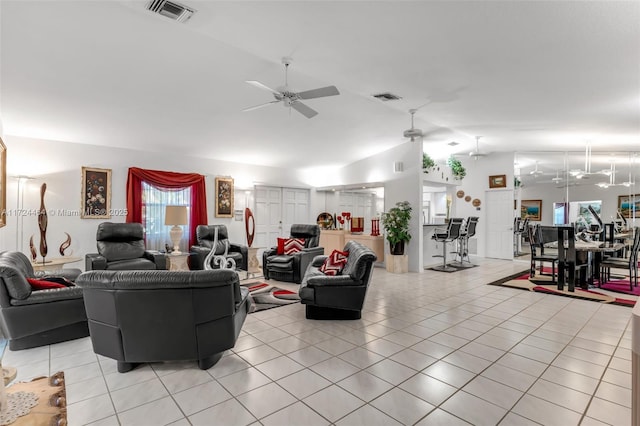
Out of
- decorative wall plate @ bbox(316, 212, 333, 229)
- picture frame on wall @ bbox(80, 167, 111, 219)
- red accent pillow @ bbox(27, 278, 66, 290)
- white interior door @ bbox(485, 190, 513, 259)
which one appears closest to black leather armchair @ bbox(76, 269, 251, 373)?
red accent pillow @ bbox(27, 278, 66, 290)

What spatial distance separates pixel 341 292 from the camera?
365 centimetres

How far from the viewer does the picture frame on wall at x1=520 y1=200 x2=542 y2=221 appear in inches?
313

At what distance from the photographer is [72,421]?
1911mm

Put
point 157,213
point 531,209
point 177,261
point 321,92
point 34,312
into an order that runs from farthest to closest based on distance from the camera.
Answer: point 531,209
point 157,213
point 177,261
point 321,92
point 34,312

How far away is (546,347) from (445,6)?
121 inches

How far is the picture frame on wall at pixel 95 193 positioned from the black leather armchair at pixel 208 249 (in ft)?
5.23

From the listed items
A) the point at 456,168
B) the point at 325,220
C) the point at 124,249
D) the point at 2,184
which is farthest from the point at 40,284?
the point at 456,168

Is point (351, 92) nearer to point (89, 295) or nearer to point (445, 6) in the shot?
point (445, 6)

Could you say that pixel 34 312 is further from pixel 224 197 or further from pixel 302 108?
pixel 224 197

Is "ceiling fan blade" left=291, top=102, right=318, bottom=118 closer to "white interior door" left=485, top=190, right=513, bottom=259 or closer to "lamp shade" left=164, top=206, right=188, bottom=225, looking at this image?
"lamp shade" left=164, top=206, right=188, bottom=225

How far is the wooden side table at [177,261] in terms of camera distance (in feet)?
19.0

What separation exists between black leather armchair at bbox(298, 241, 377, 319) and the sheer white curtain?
13.2 ft

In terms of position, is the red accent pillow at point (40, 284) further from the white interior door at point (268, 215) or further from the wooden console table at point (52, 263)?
the white interior door at point (268, 215)

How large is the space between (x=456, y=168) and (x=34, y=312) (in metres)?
8.58
